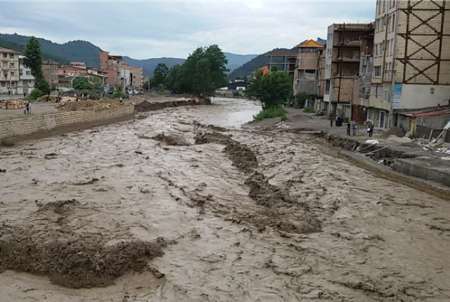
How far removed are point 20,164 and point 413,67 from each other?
31.2 meters

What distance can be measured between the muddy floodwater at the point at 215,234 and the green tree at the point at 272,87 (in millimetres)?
42018

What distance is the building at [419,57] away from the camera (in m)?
41.3

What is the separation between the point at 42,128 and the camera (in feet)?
149

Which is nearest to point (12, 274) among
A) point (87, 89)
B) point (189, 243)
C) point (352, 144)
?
point (189, 243)

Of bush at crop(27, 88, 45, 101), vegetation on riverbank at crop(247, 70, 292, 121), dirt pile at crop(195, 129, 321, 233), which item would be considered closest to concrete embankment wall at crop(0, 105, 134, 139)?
vegetation on riverbank at crop(247, 70, 292, 121)

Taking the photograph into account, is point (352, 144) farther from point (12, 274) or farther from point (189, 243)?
point (12, 274)

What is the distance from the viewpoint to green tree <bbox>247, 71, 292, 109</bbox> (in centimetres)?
7112

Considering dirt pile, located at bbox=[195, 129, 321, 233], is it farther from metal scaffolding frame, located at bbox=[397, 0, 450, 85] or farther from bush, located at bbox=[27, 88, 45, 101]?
bush, located at bbox=[27, 88, 45, 101]

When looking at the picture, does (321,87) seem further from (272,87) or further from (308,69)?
(308,69)

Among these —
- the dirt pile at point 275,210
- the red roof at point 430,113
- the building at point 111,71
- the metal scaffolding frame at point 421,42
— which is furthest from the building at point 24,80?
the dirt pile at point 275,210

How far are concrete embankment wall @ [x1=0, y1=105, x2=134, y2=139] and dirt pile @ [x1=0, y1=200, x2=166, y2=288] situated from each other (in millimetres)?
25732

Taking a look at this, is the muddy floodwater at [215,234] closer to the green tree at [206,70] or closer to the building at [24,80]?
the building at [24,80]

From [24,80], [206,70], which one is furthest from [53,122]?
[206,70]

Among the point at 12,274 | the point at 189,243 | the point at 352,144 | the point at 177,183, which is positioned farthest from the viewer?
the point at 352,144
